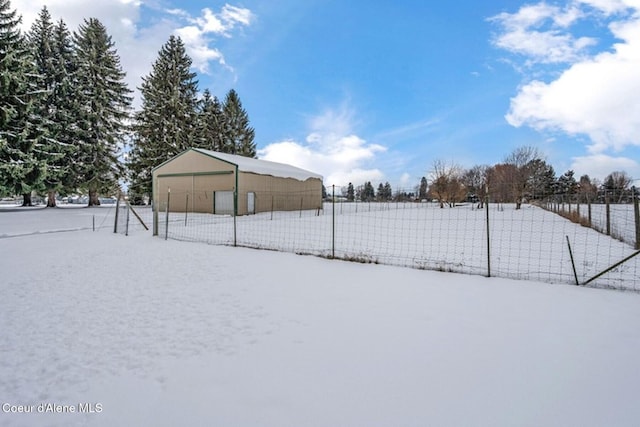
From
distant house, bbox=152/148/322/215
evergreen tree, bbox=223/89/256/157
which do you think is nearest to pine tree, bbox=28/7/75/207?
distant house, bbox=152/148/322/215

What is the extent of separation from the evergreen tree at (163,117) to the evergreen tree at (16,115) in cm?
721

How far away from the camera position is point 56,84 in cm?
2333

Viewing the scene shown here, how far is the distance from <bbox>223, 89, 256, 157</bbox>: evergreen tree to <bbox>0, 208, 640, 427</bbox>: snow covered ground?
112 feet

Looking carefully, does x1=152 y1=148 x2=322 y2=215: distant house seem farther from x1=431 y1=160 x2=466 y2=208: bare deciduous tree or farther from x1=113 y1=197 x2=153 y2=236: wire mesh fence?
x1=431 y1=160 x2=466 y2=208: bare deciduous tree

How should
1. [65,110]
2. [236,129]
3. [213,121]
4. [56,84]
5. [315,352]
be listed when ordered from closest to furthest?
[315,352]
[65,110]
[56,84]
[213,121]
[236,129]

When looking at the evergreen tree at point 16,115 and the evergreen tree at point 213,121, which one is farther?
the evergreen tree at point 213,121

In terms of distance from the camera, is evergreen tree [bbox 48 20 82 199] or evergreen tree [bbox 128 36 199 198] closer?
A: evergreen tree [bbox 48 20 82 199]

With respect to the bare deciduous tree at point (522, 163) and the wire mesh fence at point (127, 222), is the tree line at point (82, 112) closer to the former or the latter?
the wire mesh fence at point (127, 222)

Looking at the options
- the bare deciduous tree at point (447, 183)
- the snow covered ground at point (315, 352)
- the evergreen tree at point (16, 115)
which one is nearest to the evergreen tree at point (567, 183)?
the bare deciduous tree at point (447, 183)

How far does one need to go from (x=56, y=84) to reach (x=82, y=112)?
278 centimetres

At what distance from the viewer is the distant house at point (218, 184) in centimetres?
1839

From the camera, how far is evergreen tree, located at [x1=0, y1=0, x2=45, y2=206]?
17.9 metres

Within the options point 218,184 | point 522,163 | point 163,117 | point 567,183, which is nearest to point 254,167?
point 218,184

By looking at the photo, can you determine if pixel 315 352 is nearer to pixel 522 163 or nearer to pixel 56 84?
pixel 56 84
